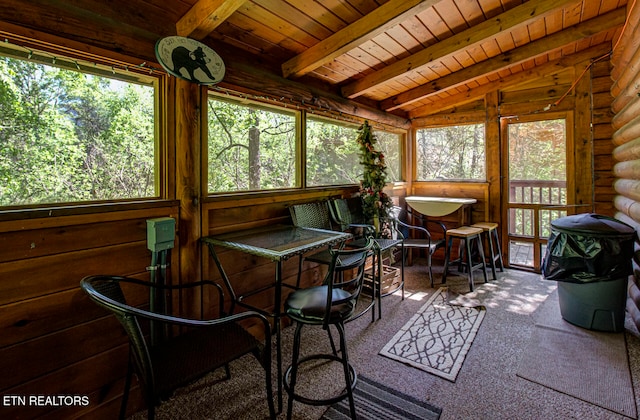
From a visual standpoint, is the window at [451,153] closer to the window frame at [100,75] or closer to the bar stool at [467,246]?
the bar stool at [467,246]

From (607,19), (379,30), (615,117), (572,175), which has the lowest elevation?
(572,175)

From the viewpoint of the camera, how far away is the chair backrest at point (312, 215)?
8.95ft

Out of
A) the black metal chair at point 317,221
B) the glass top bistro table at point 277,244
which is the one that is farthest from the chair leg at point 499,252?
the glass top bistro table at point 277,244

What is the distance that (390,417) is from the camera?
5.44 feet

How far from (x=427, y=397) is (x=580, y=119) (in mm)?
3559

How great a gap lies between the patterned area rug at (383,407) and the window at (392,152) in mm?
3016

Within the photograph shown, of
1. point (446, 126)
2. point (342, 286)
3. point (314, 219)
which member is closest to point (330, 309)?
point (342, 286)

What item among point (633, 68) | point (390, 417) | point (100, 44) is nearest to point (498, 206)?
point (633, 68)

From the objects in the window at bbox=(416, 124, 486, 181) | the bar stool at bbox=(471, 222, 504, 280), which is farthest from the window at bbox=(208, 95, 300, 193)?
the window at bbox=(416, 124, 486, 181)

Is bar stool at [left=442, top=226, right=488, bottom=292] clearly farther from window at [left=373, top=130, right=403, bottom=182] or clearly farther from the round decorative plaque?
the round decorative plaque

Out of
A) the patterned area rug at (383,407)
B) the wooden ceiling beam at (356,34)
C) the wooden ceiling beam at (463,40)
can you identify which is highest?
the wooden ceiling beam at (463,40)

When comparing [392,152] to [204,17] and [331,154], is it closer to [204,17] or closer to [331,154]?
[331,154]

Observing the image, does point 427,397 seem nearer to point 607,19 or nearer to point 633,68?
point 633,68

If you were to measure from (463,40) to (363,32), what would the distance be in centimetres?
103
